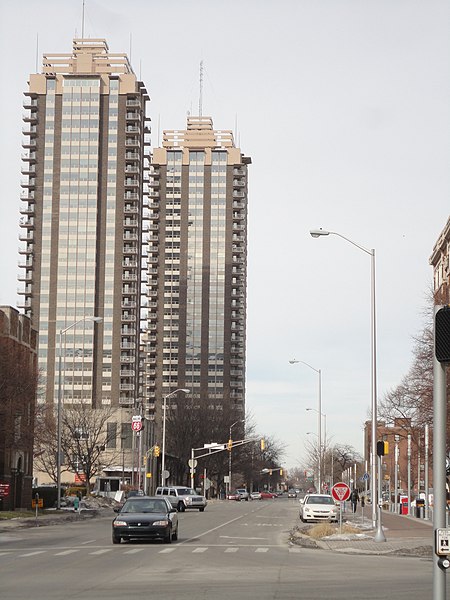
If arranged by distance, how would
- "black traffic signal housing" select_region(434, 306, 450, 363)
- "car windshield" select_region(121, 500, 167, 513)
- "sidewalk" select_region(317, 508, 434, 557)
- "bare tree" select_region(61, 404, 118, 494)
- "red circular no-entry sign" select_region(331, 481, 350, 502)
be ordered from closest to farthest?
"black traffic signal housing" select_region(434, 306, 450, 363) → "sidewalk" select_region(317, 508, 434, 557) → "car windshield" select_region(121, 500, 167, 513) → "red circular no-entry sign" select_region(331, 481, 350, 502) → "bare tree" select_region(61, 404, 118, 494)

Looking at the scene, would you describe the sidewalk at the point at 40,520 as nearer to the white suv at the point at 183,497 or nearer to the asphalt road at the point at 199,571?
the white suv at the point at 183,497

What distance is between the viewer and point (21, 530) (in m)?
42.5

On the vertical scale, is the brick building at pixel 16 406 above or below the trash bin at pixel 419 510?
above

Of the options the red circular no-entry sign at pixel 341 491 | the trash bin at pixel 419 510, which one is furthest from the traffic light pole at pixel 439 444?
the trash bin at pixel 419 510

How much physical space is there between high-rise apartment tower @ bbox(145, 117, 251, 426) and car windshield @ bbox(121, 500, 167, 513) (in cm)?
13885

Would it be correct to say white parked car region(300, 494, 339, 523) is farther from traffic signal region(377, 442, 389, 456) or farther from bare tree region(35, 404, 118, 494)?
bare tree region(35, 404, 118, 494)

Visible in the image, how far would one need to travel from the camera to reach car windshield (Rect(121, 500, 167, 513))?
31.3 m

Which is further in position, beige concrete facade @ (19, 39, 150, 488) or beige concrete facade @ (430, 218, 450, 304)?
beige concrete facade @ (19, 39, 150, 488)

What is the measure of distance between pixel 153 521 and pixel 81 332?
11969 cm

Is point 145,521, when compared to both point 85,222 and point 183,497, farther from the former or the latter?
point 85,222

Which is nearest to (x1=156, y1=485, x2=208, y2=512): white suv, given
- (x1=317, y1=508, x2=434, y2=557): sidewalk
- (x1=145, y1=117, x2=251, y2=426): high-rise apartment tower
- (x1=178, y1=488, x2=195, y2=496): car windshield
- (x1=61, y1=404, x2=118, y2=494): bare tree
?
(x1=178, y1=488, x2=195, y2=496): car windshield

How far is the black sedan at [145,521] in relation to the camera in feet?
99.9

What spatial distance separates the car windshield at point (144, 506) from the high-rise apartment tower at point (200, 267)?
456ft

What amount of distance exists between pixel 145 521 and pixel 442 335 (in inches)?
896
